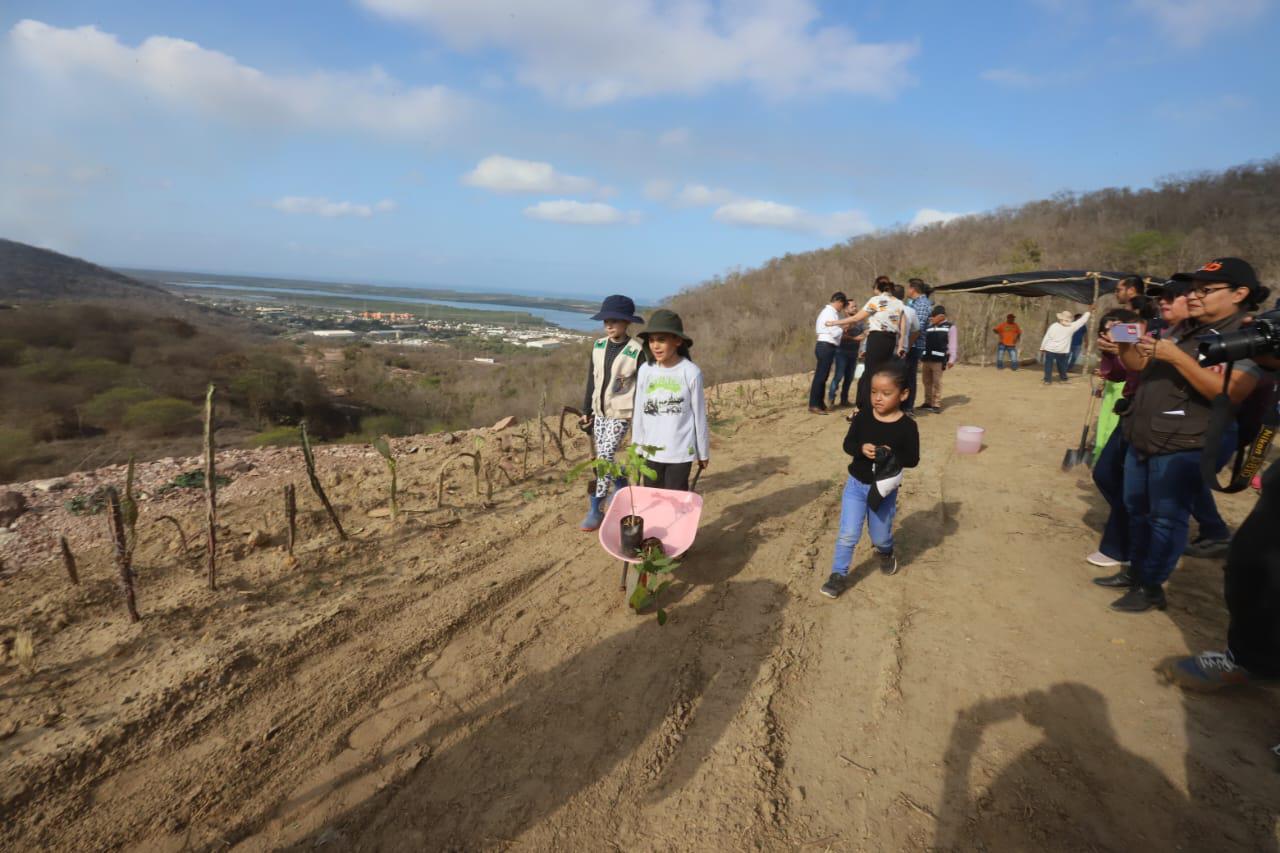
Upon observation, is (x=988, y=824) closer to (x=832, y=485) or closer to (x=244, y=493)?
(x=832, y=485)

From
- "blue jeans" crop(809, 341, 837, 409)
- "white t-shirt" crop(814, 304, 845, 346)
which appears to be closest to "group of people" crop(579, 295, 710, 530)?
"white t-shirt" crop(814, 304, 845, 346)

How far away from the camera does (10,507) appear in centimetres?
447

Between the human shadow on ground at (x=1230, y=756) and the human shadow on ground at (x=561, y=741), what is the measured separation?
1738mm

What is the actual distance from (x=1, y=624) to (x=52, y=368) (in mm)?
10078

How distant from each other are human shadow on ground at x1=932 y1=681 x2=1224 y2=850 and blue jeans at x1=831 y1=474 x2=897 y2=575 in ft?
3.57

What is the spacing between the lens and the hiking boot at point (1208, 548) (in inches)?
147

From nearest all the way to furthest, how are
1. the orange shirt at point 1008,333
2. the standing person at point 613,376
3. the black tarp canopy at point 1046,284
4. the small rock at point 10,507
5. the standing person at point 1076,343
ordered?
the standing person at point 613,376 < the small rock at point 10,507 < the black tarp canopy at point 1046,284 < the standing person at point 1076,343 < the orange shirt at point 1008,333

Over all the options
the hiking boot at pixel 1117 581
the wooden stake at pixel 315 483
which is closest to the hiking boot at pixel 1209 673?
the hiking boot at pixel 1117 581

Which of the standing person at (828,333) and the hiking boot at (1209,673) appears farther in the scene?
the standing person at (828,333)

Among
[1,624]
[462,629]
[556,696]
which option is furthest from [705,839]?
[1,624]

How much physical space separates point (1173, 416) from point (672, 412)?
270cm

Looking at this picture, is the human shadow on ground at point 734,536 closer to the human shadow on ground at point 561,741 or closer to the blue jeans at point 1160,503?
the human shadow on ground at point 561,741

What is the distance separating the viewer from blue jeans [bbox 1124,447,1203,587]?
2857mm

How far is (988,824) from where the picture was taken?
2004 mm
